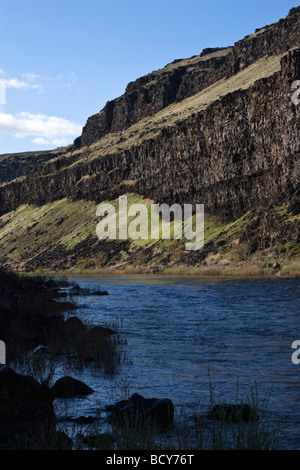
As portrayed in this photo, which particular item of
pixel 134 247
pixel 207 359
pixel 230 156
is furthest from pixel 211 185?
pixel 207 359

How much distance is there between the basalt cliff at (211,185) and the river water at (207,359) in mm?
37016

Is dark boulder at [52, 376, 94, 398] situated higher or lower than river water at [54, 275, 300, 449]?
higher

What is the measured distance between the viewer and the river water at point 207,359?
10328 millimetres

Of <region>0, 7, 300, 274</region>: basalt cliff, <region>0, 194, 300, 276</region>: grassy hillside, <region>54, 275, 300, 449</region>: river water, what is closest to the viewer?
<region>54, 275, 300, 449</region>: river water

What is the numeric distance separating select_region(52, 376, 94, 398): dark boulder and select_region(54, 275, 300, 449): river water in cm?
28

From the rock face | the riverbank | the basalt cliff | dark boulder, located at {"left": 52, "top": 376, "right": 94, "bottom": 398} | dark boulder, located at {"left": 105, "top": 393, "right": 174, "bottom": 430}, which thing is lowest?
the riverbank

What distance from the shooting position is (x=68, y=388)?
10602 millimetres

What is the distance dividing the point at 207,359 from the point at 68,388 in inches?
205

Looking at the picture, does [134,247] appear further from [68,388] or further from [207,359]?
[68,388]

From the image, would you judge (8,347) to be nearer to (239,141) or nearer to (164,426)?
(164,426)

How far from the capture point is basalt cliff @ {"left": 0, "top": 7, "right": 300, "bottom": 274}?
82094mm

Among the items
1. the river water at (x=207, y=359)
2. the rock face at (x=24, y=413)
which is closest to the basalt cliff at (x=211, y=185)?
the river water at (x=207, y=359)

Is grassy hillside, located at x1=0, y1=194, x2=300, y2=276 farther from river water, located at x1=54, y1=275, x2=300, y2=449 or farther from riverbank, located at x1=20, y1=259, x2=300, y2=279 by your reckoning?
river water, located at x1=54, y1=275, x2=300, y2=449

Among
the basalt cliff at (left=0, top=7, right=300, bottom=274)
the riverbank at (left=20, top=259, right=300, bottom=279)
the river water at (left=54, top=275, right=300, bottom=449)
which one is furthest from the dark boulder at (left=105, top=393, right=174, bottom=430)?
the basalt cliff at (left=0, top=7, right=300, bottom=274)
